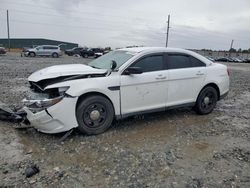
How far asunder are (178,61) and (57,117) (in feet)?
9.70

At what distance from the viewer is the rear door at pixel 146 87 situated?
4.81 metres

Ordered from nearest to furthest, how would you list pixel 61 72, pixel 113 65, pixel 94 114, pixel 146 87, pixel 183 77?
pixel 61 72
pixel 94 114
pixel 113 65
pixel 146 87
pixel 183 77

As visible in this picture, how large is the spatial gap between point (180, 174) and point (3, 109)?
3869 mm

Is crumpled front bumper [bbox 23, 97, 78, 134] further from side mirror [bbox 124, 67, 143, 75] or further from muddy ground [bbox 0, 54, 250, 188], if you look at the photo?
side mirror [bbox 124, 67, 143, 75]

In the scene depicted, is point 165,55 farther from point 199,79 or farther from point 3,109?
point 3,109

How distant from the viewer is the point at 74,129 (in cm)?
476

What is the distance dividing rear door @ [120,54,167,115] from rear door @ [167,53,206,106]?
0.19 metres

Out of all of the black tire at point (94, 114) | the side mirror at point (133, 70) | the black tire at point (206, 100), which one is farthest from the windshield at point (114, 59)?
the black tire at point (206, 100)

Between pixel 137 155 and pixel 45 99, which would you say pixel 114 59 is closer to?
pixel 45 99

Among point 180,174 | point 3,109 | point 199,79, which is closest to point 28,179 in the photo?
point 180,174

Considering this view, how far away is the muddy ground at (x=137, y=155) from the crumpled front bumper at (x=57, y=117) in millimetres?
259

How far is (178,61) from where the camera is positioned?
562 centimetres

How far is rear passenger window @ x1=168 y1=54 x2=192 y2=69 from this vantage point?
5484 mm

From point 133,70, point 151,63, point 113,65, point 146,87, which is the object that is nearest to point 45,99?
point 113,65
